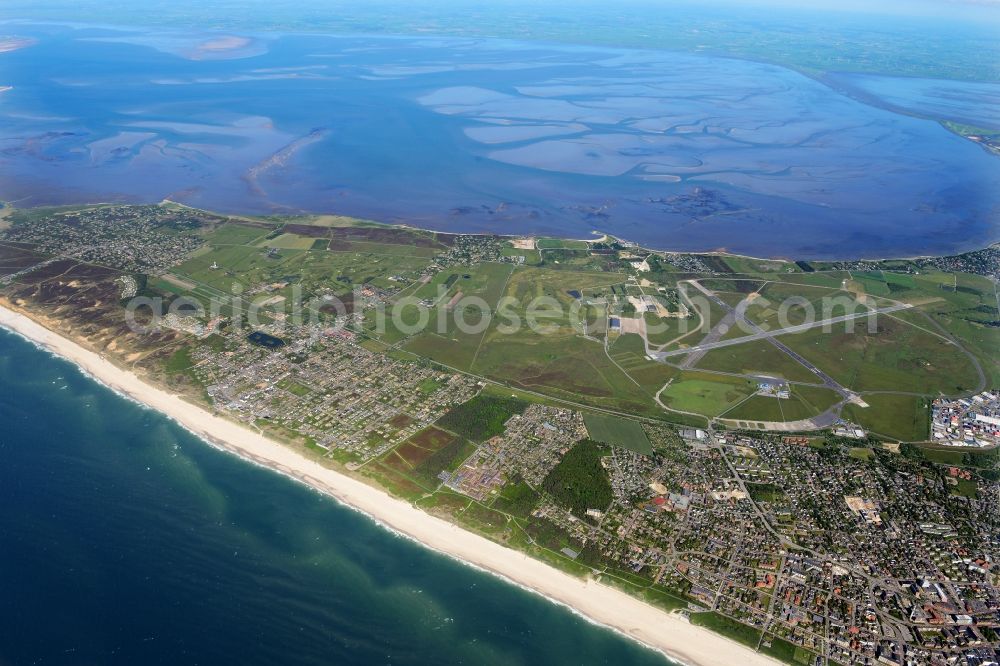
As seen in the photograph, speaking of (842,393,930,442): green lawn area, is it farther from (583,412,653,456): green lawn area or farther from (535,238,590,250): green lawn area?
(535,238,590,250): green lawn area

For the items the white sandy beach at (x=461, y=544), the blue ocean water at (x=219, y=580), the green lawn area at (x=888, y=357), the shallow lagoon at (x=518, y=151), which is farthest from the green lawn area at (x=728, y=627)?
the shallow lagoon at (x=518, y=151)

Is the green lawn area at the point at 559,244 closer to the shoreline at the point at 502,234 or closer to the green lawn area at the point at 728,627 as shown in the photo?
the shoreline at the point at 502,234

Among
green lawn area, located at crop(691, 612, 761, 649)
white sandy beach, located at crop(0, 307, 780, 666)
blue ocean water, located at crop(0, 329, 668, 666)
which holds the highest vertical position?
green lawn area, located at crop(691, 612, 761, 649)

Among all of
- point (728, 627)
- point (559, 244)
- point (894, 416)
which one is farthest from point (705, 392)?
point (559, 244)

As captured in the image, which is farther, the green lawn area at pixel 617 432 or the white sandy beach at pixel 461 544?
the green lawn area at pixel 617 432

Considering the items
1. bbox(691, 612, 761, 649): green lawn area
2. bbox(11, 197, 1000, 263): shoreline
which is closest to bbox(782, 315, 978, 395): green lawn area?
bbox(11, 197, 1000, 263): shoreline

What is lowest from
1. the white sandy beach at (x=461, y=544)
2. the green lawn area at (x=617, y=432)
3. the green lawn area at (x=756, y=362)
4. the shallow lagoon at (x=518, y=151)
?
the white sandy beach at (x=461, y=544)

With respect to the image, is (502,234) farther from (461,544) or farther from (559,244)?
(461,544)
